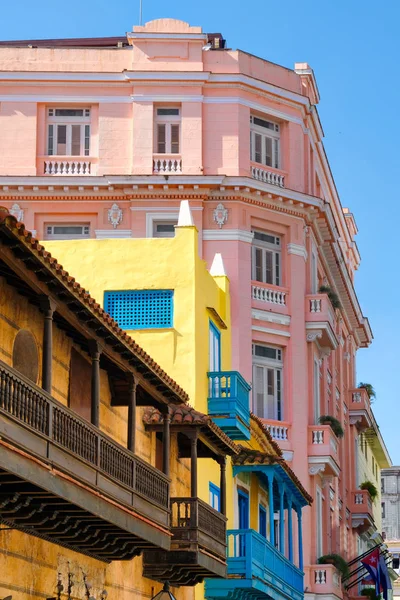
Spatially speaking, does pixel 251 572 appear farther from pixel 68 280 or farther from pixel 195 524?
pixel 68 280

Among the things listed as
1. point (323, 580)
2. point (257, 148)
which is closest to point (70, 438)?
point (323, 580)

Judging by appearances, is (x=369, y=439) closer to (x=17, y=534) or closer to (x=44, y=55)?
(x=44, y=55)

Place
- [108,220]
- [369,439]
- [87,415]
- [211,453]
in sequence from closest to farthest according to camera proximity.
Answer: [87,415], [211,453], [108,220], [369,439]

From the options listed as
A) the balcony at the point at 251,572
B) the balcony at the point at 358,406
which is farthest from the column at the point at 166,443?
the balcony at the point at 358,406

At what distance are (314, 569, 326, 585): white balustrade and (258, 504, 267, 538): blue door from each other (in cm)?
557

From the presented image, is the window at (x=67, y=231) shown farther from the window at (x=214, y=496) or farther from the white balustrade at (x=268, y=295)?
the window at (x=214, y=496)

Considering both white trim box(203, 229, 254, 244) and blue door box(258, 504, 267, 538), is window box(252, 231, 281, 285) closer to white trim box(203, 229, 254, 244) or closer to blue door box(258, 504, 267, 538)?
white trim box(203, 229, 254, 244)

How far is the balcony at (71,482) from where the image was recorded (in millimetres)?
15648

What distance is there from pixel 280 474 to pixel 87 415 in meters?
11.3

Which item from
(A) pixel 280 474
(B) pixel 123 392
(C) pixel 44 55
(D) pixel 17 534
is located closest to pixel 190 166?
(C) pixel 44 55

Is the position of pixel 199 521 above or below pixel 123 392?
below

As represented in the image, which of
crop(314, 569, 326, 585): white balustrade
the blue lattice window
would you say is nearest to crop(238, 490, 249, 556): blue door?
the blue lattice window

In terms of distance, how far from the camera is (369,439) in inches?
2576

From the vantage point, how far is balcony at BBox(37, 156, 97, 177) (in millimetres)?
41375
